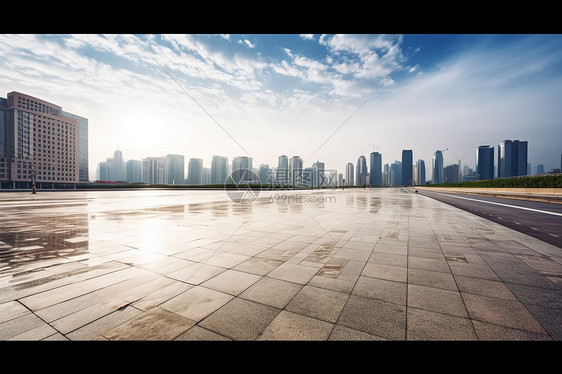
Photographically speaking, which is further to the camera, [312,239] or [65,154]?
[65,154]

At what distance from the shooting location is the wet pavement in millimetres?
2480

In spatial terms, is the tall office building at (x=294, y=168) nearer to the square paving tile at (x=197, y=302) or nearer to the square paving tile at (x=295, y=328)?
the square paving tile at (x=197, y=302)

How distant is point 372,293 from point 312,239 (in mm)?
3283

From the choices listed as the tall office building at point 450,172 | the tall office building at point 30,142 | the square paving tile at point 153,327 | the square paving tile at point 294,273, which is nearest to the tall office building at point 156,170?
the tall office building at point 30,142

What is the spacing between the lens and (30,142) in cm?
9631

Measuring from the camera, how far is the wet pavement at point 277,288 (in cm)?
248

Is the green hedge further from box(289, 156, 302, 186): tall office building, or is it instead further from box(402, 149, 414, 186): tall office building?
box(402, 149, 414, 186): tall office building

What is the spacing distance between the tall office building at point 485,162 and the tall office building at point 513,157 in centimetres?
1679

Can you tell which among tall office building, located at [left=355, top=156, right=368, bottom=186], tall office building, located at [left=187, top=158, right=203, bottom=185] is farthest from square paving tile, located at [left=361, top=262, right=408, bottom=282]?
tall office building, located at [left=187, top=158, right=203, bottom=185]
